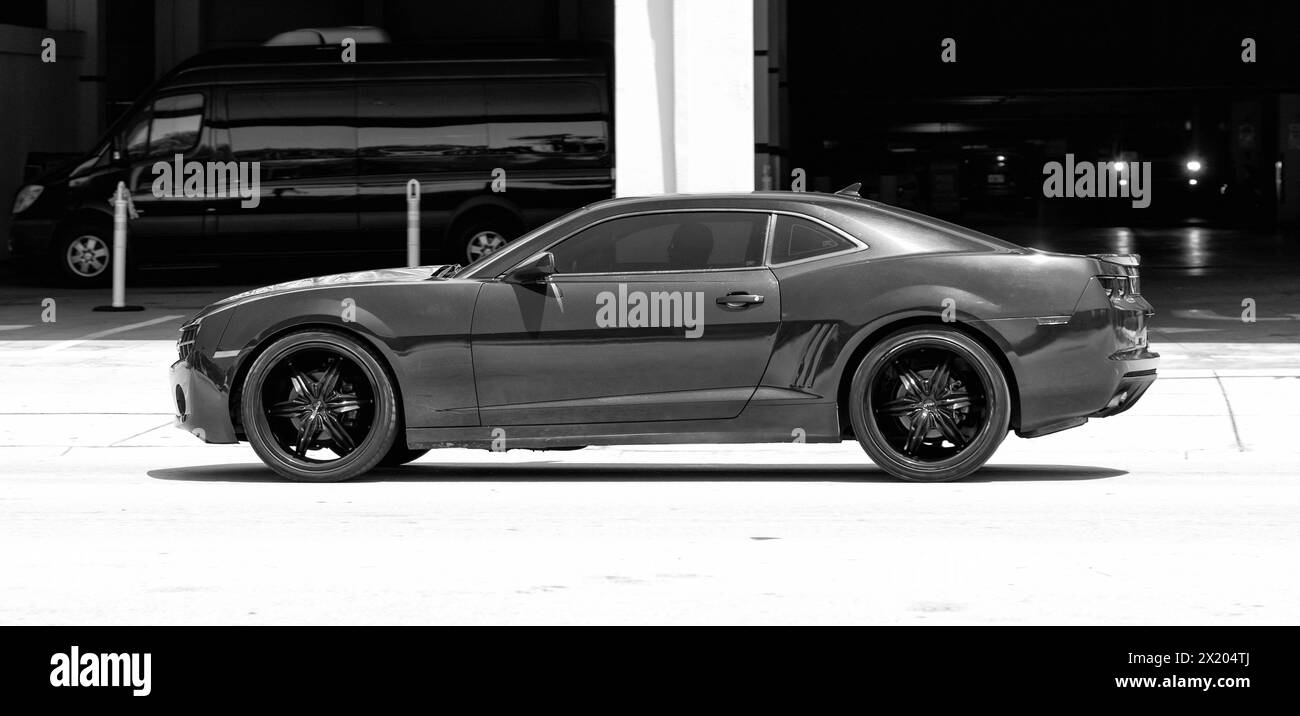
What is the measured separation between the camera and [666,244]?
8617 mm

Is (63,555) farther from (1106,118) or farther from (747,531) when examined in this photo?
(1106,118)

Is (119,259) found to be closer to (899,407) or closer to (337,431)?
(337,431)

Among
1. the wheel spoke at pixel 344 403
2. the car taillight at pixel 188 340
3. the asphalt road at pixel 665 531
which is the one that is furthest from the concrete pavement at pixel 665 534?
the car taillight at pixel 188 340

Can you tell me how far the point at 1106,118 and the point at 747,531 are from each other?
149 ft

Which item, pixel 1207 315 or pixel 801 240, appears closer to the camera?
pixel 801 240

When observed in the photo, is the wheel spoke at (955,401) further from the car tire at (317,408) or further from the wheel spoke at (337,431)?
the wheel spoke at (337,431)

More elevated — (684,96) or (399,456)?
(684,96)

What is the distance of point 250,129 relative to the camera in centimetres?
2041

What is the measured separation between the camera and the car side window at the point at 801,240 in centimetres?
855

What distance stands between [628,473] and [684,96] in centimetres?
594

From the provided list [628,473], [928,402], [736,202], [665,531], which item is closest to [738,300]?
[736,202]

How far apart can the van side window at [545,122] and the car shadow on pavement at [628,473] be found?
10876mm

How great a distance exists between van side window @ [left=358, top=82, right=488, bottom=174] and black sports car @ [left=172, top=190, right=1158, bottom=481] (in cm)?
1181

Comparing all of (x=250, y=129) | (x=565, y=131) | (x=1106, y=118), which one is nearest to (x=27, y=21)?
(x=250, y=129)
